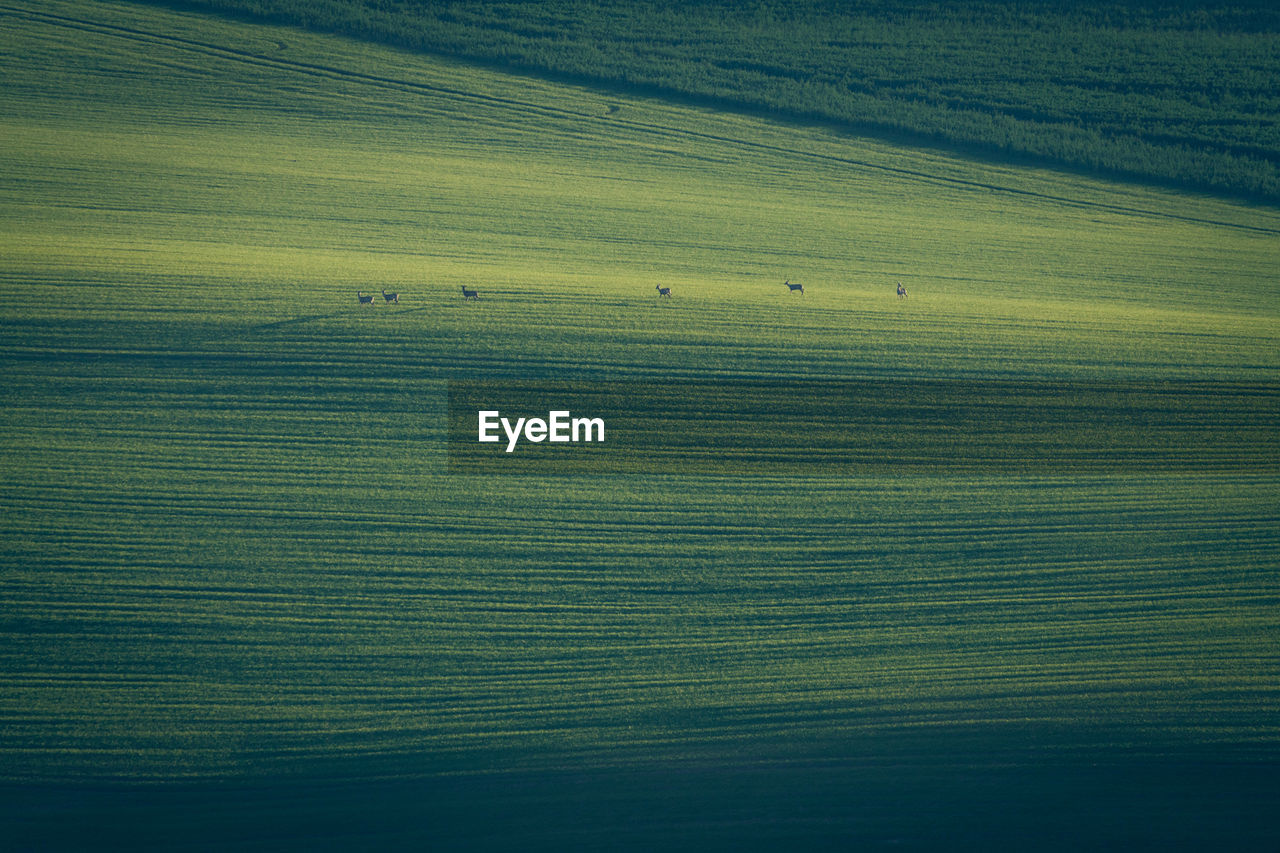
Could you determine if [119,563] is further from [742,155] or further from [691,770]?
[742,155]

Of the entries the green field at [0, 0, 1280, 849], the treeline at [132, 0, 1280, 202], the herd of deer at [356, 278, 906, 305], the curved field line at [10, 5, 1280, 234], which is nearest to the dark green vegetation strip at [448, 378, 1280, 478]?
the green field at [0, 0, 1280, 849]

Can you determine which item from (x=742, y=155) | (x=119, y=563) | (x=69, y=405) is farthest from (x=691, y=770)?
(x=742, y=155)

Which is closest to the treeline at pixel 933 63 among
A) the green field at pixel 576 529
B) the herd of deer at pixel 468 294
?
the green field at pixel 576 529

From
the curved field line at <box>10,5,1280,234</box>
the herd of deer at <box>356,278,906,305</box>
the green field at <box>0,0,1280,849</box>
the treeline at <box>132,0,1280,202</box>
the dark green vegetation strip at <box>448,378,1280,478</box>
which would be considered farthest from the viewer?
the treeline at <box>132,0,1280,202</box>

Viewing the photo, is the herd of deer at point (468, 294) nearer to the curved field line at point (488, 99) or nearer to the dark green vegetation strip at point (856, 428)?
the dark green vegetation strip at point (856, 428)

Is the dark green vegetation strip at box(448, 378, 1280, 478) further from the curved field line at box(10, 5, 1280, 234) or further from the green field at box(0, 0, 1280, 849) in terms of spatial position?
the curved field line at box(10, 5, 1280, 234)

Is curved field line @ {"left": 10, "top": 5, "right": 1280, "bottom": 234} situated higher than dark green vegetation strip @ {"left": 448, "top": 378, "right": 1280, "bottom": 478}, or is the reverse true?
curved field line @ {"left": 10, "top": 5, "right": 1280, "bottom": 234}
